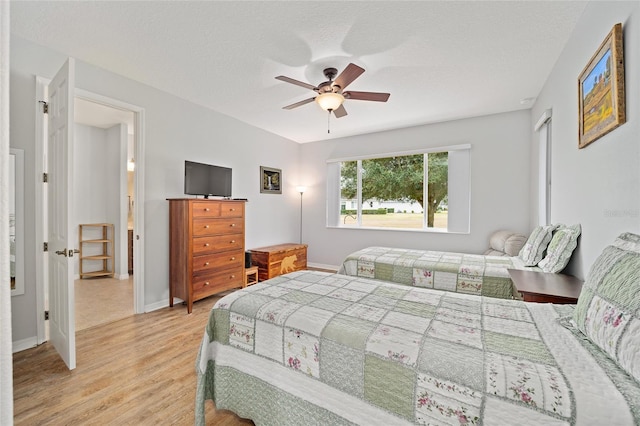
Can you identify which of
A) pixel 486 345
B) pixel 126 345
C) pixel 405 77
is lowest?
pixel 126 345

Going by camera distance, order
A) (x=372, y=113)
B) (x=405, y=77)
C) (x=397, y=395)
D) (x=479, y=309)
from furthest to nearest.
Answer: (x=372, y=113)
(x=405, y=77)
(x=479, y=309)
(x=397, y=395)

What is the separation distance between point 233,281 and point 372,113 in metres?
3.09

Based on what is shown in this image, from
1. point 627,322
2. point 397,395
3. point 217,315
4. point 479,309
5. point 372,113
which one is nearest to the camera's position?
point 627,322

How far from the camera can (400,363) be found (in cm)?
109

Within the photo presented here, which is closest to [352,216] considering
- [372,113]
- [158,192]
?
[372,113]

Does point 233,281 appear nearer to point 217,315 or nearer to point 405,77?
point 217,315

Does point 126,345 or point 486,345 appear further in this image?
point 126,345

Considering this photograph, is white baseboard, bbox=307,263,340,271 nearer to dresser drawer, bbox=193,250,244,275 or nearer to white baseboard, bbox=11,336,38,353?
dresser drawer, bbox=193,250,244,275

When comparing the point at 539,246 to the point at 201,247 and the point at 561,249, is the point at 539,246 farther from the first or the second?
the point at 201,247

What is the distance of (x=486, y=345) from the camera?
1117mm

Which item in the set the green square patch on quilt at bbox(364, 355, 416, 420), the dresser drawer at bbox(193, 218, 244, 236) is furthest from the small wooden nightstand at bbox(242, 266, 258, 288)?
A: the green square patch on quilt at bbox(364, 355, 416, 420)

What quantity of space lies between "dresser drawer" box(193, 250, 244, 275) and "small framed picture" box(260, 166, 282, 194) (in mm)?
1533

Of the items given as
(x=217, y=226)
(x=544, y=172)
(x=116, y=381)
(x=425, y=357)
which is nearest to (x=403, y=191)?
(x=544, y=172)

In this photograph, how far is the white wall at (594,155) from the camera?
4.59 feet
